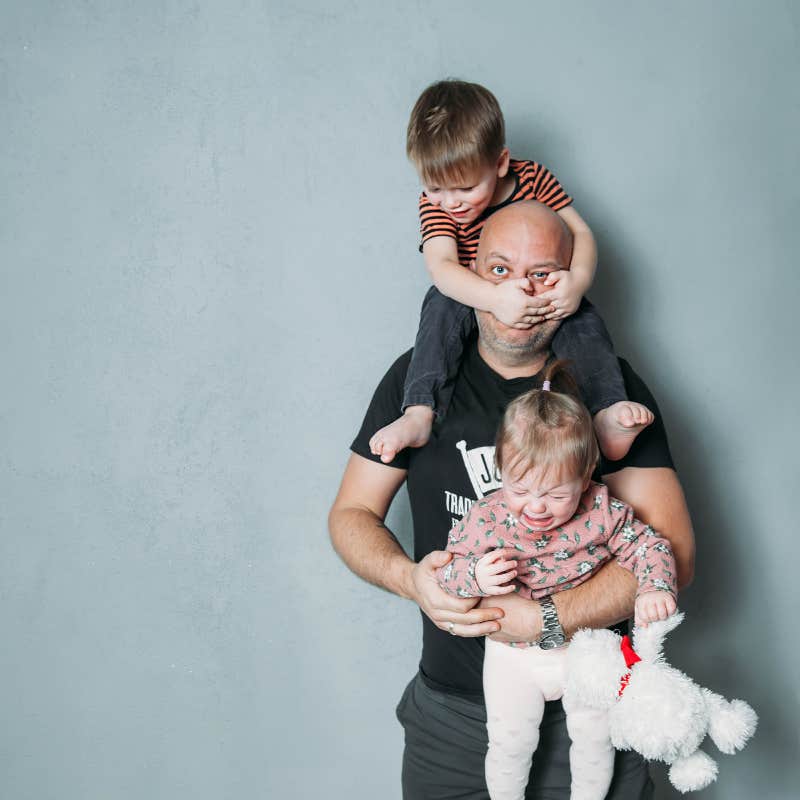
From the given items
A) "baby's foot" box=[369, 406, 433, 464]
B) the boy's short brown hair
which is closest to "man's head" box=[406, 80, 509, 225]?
the boy's short brown hair

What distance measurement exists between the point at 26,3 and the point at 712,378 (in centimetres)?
185

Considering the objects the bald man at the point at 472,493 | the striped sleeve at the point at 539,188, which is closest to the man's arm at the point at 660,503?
the bald man at the point at 472,493

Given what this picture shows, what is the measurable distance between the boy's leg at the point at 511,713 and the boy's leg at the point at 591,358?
0.49m

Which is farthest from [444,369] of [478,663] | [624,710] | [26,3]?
[26,3]

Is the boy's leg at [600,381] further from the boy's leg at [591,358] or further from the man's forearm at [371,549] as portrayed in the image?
the man's forearm at [371,549]

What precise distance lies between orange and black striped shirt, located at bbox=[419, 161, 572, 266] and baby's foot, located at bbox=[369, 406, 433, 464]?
0.35 m

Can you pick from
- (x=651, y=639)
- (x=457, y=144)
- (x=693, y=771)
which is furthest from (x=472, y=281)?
(x=693, y=771)

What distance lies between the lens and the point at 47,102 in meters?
2.14

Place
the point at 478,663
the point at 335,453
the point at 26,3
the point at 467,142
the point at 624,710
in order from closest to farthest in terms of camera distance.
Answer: the point at 624,710, the point at 467,142, the point at 478,663, the point at 26,3, the point at 335,453

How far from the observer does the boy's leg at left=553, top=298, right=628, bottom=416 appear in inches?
70.0

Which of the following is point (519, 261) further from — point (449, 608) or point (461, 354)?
point (449, 608)

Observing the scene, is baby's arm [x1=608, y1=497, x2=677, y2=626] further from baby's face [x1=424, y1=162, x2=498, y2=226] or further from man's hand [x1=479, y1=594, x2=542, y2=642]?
baby's face [x1=424, y1=162, x2=498, y2=226]

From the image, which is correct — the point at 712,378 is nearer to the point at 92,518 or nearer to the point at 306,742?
the point at 306,742

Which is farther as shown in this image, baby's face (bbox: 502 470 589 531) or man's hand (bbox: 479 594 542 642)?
man's hand (bbox: 479 594 542 642)
